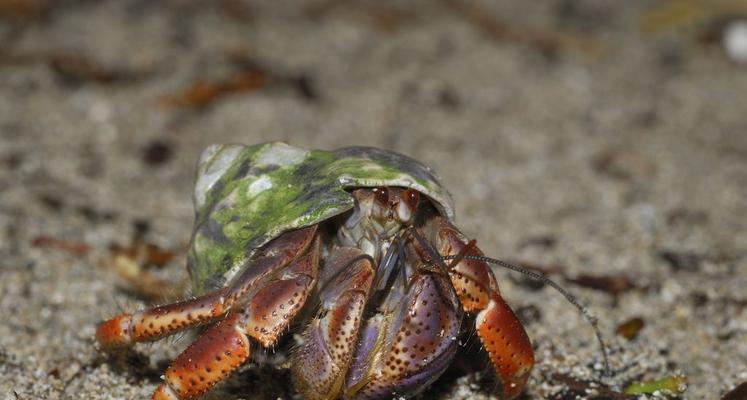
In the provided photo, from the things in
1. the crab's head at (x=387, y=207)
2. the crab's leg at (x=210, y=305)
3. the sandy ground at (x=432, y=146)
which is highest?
the crab's head at (x=387, y=207)

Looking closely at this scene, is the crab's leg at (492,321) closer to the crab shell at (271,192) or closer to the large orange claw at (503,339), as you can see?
the large orange claw at (503,339)

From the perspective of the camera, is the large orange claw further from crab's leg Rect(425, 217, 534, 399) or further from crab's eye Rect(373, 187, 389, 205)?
crab's eye Rect(373, 187, 389, 205)

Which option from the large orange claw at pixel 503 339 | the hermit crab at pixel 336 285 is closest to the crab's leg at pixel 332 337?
the hermit crab at pixel 336 285

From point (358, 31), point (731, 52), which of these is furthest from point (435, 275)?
point (731, 52)

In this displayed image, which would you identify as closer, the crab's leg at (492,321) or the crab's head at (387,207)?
the crab's leg at (492,321)

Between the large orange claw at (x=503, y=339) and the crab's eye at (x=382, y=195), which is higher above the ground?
the crab's eye at (x=382, y=195)

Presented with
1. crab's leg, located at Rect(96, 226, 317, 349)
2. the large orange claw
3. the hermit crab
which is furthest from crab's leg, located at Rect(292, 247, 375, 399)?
the large orange claw
